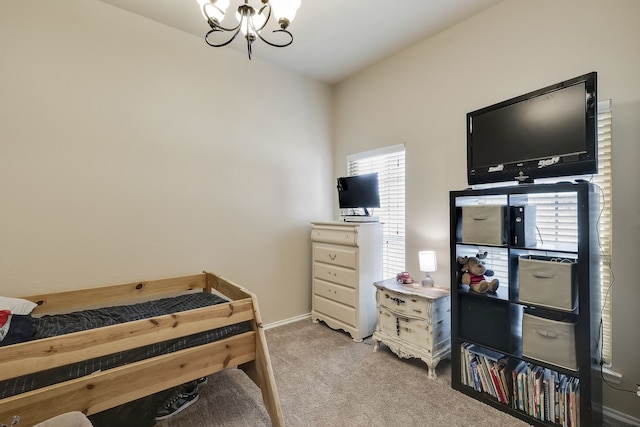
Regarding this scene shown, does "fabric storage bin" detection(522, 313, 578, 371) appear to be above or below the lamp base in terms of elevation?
below

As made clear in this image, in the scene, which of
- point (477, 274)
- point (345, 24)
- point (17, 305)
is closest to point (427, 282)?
point (477, 274)

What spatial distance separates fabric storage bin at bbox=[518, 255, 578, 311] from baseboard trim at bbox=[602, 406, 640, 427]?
82cm

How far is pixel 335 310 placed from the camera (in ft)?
10.0

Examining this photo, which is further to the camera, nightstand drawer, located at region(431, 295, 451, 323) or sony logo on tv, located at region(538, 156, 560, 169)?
nightstand drawer, located at region(431, 295, 451, 323)

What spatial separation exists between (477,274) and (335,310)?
4.94 feet

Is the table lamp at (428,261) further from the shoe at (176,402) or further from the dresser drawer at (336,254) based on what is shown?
the shoe at (176,402)

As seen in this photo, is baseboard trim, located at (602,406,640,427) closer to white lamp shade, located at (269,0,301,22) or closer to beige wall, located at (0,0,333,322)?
beige wall, located at (0,0,333,322)

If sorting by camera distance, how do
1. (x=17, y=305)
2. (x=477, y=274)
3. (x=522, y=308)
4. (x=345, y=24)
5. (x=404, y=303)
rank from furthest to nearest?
(x=345, y=24) < (x=404, y=303) < (x=477, y=274) < (x=522, y=308) < (x=17, y=305)

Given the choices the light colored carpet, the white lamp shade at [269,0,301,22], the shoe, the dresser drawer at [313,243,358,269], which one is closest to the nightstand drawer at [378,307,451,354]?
the light colored carpet

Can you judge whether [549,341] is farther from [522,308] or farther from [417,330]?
[417,330]

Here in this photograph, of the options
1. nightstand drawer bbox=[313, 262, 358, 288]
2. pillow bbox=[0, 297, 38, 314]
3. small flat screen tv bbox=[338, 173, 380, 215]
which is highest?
small flat screen tv bbox=[338, 173, 380, 215]

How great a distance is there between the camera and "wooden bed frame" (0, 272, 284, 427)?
1.26m

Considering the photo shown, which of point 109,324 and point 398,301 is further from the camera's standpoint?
point 398,301

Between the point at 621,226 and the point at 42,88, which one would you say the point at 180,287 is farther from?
the point at 621,226
